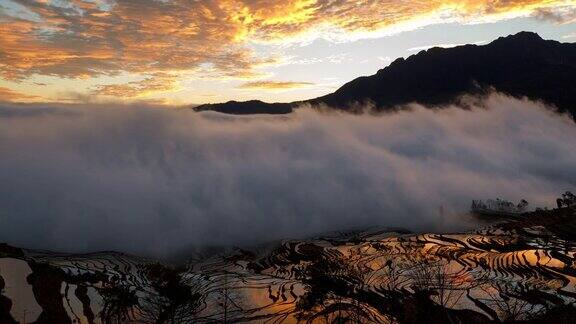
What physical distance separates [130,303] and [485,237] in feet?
484

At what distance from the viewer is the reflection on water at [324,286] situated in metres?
112

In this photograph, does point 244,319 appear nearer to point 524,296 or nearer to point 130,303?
point 130,303

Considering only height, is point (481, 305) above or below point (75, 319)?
below

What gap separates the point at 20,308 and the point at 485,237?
17186 centimetres

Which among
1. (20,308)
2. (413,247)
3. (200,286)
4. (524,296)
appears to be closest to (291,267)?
(200,286)

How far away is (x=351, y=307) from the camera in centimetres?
11575

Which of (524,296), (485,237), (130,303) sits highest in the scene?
(130,303)

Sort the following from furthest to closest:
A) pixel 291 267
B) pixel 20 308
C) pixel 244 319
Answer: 1. pixel 291 267
2. pixel 244 319
3. pixel 20 308

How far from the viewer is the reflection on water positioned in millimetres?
111500

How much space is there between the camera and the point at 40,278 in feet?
422

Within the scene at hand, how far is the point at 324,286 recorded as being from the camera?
450 ft

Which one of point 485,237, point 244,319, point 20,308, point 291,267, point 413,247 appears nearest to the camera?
point 20,308

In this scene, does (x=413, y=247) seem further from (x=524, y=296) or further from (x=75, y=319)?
(x=75, y=319)

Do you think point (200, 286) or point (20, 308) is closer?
point (20, 308)
